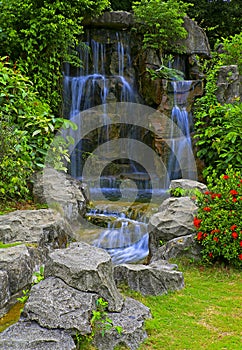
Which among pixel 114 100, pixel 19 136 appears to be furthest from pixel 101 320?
pixel 114 100

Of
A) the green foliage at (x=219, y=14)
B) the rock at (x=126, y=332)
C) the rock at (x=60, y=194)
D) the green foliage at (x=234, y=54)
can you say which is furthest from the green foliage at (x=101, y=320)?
the green foliage at (x=219, y=14)

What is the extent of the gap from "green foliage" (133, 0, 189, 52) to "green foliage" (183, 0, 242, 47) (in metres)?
6.36

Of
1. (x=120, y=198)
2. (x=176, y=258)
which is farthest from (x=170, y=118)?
(x=176, y=258)

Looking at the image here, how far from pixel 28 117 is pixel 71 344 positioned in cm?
501

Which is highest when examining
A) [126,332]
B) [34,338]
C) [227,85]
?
[227,85]

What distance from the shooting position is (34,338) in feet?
8.07

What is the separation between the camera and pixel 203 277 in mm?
4586

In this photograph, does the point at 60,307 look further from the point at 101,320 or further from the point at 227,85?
the point at 227,85

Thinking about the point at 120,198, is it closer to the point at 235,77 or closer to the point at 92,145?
the point at 92,145

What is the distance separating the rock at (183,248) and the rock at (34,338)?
2769 millimetres

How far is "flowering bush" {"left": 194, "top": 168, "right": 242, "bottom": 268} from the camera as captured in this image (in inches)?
187

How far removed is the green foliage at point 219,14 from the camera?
17.6 meters

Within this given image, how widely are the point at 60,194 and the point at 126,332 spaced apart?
13.2ft

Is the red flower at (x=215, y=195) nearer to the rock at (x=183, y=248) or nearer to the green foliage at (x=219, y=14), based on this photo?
the rock at (x=183, y=248)
